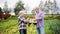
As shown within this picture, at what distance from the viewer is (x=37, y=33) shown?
6.34 feet

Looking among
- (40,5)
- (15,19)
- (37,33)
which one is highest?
(40,5)

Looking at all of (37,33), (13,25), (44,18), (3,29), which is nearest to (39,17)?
(44,18)

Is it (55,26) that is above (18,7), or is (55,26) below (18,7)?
below

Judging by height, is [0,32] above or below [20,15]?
below

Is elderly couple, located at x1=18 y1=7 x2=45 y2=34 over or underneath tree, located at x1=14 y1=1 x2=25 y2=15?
underneath

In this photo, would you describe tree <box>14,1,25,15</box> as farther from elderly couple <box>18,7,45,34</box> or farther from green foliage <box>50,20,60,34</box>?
green foliage <box>50,20,60,34</box>

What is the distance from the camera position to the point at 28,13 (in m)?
1.96

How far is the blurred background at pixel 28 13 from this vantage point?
1930 mm

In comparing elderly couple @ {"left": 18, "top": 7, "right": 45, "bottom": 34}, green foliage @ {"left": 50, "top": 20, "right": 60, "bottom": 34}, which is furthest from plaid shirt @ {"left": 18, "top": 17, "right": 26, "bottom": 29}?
green foliage @ {"left": 50, "top": 20, "right": 60, "bottom": 34}

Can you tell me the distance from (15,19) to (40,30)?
1.03 ft

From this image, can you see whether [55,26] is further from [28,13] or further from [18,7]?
[18,7]

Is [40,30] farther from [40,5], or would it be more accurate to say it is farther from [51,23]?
[40,5]

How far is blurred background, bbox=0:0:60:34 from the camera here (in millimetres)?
1930

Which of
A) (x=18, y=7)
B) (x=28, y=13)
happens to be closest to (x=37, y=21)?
(x=28, y=13)
